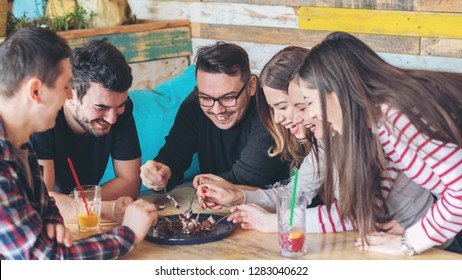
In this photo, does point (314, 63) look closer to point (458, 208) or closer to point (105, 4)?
point (458, 208)

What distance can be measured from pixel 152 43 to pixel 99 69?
6.18 feet

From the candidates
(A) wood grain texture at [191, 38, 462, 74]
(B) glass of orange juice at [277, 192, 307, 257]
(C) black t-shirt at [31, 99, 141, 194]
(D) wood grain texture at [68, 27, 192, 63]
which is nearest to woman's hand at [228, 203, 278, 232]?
(B) glass of orange juice at [277, 192, 307, 257]

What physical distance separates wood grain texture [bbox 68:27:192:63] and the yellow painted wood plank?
0.90m

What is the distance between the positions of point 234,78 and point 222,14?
4.97ft

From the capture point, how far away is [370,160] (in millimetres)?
1877

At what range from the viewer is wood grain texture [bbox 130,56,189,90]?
4191 mm

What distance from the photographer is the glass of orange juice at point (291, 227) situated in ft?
6.12

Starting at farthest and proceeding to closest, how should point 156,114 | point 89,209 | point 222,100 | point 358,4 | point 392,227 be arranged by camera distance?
point 156,114, point 358,4, point 222,100, point 89,209, point 392,227

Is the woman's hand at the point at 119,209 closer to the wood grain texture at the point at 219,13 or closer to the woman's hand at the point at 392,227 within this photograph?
the woman's hand at the point at 392,227

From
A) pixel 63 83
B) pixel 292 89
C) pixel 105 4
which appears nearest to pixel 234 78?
pixel 292 89

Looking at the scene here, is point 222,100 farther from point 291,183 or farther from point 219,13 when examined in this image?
point 219,13

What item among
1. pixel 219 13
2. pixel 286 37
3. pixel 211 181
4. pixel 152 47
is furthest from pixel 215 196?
pixel 152 47

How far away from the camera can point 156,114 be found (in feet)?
12.2

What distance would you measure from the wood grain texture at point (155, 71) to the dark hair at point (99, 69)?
170 cm
